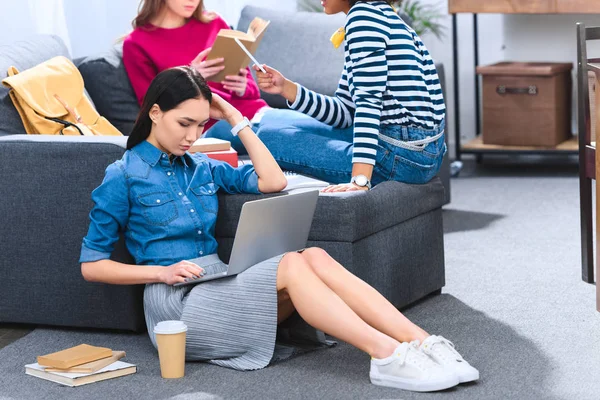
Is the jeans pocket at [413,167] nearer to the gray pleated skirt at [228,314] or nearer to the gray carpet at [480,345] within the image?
the gray carpet at [480,345]

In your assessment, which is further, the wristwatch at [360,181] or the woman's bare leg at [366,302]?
the wristwatch at [360,181]

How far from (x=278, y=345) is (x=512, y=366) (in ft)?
1.97

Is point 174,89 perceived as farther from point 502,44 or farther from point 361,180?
point 502,44

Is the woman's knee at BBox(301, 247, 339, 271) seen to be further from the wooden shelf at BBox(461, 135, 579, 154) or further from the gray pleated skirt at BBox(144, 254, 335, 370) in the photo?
the wooden shelf at BBox(461, 135, 579, 154)

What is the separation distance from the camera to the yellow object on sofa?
3.05 m

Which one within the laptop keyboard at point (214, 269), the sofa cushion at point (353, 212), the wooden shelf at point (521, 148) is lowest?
the laptop keyboard at point (214, 269)

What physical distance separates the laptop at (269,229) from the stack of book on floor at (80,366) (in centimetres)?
26

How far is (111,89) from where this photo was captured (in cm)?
354

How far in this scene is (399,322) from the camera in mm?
2354

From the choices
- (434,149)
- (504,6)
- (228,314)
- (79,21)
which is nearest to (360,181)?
(434,149)

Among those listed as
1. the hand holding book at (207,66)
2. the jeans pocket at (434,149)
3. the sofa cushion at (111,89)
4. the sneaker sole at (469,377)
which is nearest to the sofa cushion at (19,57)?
the sofa cushion at (111,89)

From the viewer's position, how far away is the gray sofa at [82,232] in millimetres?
2709

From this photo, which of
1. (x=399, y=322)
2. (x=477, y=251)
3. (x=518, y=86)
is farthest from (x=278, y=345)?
(x=518, y=86)

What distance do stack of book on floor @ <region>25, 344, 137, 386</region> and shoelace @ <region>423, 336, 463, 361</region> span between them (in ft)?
2.41
